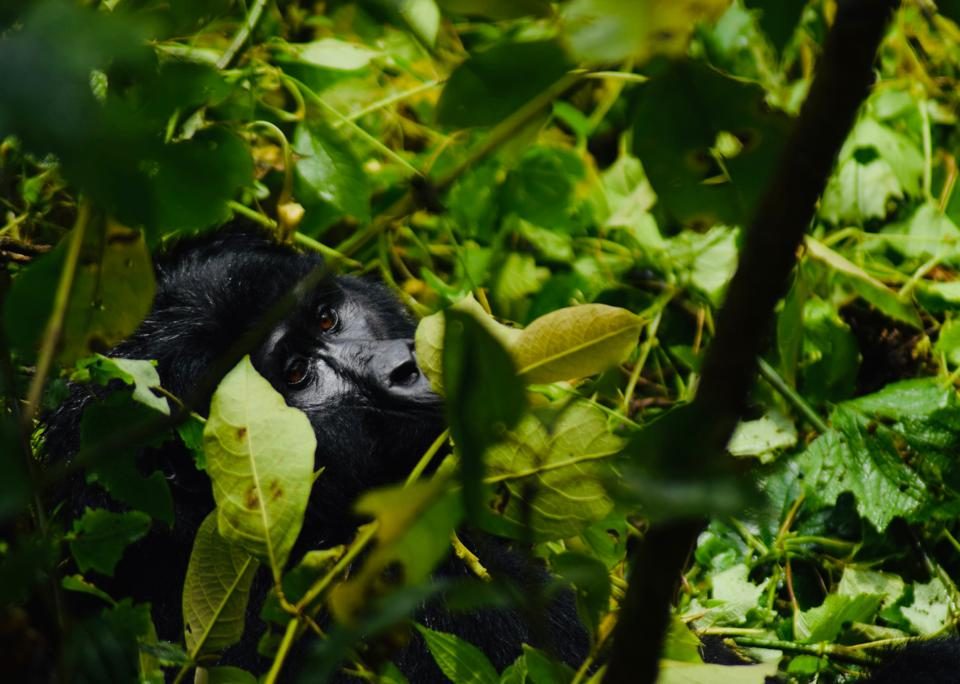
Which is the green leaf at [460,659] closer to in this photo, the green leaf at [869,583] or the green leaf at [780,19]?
the green leaf at [780,19]

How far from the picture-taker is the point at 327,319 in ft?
9.07

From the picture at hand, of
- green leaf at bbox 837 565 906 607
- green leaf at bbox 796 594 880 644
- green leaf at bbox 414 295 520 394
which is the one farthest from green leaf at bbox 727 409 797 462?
green leaf at bbox 414 295 520 394

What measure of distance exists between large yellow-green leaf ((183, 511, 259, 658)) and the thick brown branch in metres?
0.72

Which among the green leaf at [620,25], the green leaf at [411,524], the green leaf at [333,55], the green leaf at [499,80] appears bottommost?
the green leaf at [333,55]

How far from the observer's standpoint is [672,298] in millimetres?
3250

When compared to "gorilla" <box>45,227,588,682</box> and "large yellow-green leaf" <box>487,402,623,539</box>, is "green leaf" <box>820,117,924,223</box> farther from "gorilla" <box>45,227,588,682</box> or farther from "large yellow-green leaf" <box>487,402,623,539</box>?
"large yellow-green leaf" <box>487,402,623,539</box>

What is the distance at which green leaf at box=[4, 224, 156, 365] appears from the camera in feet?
3.33

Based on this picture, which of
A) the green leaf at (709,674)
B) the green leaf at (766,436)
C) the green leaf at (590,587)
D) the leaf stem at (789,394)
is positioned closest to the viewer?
the green leaf at (590,587)

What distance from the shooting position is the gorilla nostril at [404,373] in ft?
8.07

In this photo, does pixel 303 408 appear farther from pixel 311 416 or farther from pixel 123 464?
pixel 123 464

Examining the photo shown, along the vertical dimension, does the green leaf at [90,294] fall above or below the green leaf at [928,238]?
above

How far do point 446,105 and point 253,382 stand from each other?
496 mm

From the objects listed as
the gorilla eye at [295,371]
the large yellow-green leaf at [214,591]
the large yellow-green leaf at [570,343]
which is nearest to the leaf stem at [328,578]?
the large yellow-green leaf at [214,591]

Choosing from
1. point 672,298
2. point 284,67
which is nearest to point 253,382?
point 284,67
